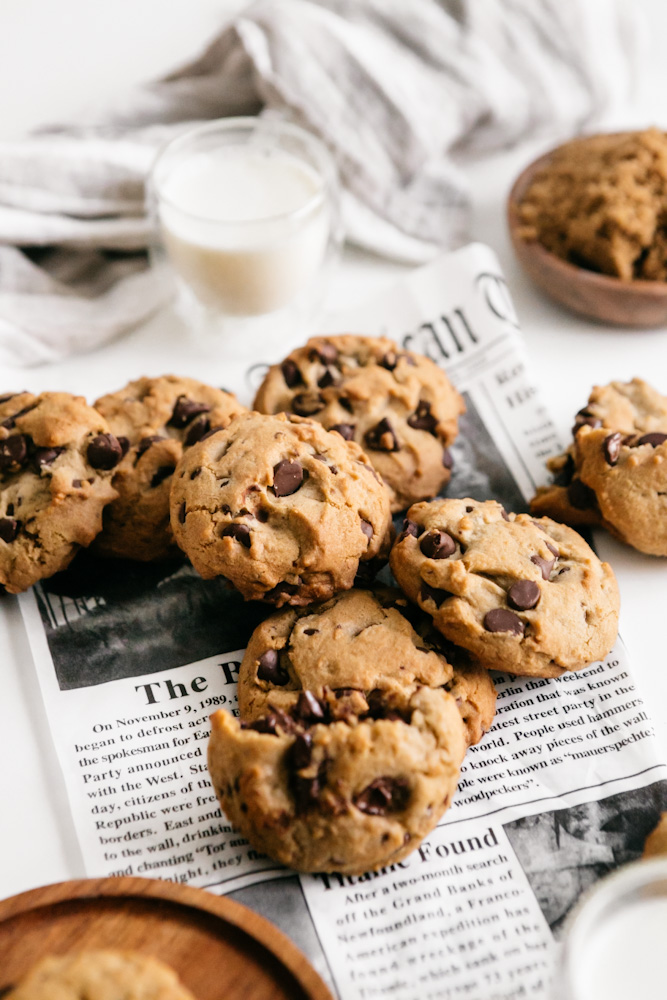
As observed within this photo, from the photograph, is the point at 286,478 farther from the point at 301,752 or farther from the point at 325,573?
the point at 301,752

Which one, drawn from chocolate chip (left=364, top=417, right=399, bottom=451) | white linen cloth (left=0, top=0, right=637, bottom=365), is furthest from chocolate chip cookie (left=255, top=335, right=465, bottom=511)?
white linen cloth (left=0, top=0, right=637, bottom=365)

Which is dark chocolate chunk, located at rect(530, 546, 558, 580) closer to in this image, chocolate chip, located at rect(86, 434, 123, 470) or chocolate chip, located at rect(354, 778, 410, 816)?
chocolate chip, located at rect(354, 778, 410, 816)

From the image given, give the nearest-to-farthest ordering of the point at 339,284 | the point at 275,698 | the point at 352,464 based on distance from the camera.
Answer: the point at 275,698
the point at 352,464
the point at 339,284

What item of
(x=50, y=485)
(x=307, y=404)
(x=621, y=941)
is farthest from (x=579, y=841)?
(x=50, y=485)

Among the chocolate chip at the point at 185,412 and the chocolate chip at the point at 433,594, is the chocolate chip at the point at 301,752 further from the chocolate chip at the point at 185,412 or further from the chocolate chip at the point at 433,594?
the chocolate chip at the point at 185,412

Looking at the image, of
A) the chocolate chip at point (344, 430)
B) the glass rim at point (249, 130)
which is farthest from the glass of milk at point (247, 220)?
the chocolate chip at point (344, 430)

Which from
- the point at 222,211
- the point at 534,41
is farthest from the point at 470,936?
the point at 534,41

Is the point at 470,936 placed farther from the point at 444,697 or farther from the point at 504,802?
the point at 444,697
